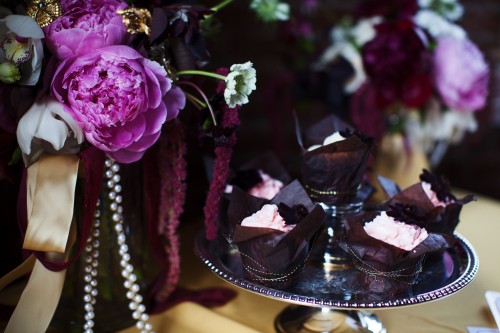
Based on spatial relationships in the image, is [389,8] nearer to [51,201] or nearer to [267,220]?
[267,220]

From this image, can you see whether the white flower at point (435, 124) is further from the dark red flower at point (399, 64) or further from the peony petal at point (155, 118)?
the peony petal at point (155, 118)

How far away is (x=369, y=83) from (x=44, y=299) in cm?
67

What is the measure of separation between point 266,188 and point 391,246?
0.66 feet

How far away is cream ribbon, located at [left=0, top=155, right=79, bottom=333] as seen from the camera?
23.6 inches

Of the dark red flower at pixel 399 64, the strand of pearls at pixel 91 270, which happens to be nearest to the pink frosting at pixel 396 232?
the strand of pearls at pixel 91 270

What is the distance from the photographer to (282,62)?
45.8 inches

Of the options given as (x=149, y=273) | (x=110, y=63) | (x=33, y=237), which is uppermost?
(x=110, y=63)

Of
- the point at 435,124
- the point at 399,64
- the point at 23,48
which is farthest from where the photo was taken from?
the point at 435,124

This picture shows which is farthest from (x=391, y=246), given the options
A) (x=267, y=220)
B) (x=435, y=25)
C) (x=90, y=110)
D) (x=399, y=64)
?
(x=435, y=25)

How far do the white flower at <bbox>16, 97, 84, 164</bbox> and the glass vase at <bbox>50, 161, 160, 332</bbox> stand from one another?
108mm

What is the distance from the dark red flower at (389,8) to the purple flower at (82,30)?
61 cm

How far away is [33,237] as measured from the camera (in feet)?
1.96

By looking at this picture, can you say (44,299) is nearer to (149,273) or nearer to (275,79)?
(149,273)

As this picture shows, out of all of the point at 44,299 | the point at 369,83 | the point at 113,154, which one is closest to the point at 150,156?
the point at 113,154
